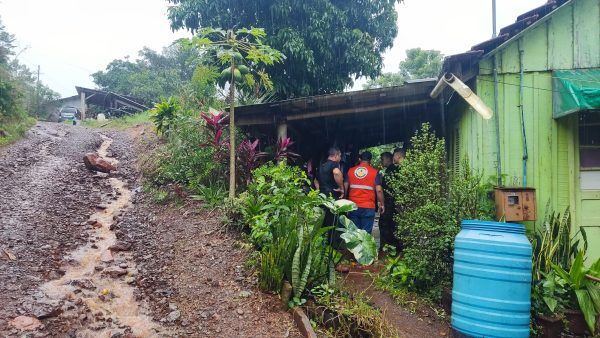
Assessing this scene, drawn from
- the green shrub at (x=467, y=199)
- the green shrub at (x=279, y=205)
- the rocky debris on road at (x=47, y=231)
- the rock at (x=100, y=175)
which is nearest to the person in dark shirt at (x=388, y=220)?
the green shrub at (x=467, y=199)

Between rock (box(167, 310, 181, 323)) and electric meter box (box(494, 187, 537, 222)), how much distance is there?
12.0 ft

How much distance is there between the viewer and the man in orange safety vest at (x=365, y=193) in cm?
623

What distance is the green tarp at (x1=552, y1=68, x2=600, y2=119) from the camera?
4664mm

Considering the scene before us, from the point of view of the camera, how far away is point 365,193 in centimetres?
626

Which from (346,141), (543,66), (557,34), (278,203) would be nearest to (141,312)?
(278,203)

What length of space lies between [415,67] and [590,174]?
18.2 meters

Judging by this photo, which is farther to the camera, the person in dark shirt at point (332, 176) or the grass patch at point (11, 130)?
the grass patch at point (11, 130)

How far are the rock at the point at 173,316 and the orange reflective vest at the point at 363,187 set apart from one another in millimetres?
2968

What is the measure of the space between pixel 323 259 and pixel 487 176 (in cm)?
246

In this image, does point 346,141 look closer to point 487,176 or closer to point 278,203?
point 487,176

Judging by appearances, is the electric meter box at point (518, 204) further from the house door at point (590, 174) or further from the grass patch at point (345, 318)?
the grass patch at point (345, 318)

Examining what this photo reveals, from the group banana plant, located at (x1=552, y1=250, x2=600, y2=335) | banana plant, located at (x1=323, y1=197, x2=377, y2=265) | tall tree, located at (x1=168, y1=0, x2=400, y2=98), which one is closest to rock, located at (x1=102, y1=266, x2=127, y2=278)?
banana plant, located at (x1=323, y1=197, x2=377, y2=265)

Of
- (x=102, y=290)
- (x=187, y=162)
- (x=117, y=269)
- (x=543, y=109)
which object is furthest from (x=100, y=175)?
(x=543, y=109)

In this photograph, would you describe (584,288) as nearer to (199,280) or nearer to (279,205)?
(279,205)
